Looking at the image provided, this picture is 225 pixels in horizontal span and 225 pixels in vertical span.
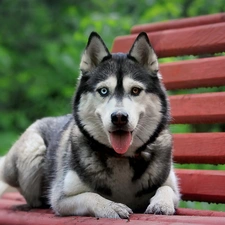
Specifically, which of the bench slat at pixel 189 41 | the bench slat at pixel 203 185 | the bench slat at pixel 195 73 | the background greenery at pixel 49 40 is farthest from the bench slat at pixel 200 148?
the background greenery at pixel 49 40

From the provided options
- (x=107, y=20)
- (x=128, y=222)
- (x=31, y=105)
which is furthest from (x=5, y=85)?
(x=128, y=222)

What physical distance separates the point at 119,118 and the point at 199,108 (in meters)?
1.22

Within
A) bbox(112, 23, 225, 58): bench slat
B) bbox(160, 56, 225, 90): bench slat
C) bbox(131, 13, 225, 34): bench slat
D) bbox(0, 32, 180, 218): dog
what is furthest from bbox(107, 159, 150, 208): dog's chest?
bbox(131, 13, 225, 34): bench slat

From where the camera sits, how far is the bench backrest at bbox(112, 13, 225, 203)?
3.82 metres

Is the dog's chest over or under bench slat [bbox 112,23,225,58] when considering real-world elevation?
under

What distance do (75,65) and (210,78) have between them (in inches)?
Answer: 140

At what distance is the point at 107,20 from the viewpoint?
23.6 ft

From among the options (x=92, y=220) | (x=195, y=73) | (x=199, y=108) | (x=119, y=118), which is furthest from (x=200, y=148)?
(x=92, y=220)

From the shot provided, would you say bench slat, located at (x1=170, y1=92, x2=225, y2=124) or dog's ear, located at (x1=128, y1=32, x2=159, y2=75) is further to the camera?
bench slat, located at (x1=170, y1=92, x2=225, y2=124)

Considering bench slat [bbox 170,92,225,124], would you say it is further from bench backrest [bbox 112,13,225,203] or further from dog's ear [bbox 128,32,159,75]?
dog's ear [bbox 128,32,159,75]

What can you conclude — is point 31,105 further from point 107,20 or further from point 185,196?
point 185,196

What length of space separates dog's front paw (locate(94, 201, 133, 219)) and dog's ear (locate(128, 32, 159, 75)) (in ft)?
2.80

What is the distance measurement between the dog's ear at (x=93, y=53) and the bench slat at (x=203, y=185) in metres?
1.05

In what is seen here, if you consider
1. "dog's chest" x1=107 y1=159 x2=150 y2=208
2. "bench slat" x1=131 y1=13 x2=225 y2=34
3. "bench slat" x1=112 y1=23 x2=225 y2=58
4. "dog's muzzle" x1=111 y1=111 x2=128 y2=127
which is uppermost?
"bench slat" x1=131 y1=13 x2=225 y2=34
